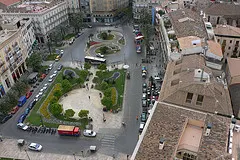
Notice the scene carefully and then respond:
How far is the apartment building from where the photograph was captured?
288 ft

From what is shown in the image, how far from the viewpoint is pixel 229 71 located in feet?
249

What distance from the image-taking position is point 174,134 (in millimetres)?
41375

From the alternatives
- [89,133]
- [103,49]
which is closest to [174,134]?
[89,133]

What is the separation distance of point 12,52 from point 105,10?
71.4 m

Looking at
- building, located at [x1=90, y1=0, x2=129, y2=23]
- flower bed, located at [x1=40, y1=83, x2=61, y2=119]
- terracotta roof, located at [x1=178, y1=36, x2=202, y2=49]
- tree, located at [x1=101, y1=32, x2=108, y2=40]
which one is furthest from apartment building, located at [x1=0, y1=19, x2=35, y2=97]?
terracotta roof, located at [x1=178, y1=36, x2=202, y2=49]

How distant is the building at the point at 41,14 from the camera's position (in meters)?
121

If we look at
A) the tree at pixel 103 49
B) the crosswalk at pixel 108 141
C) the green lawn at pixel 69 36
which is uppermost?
the green lawn at pixel 69 36

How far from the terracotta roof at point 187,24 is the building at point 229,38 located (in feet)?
25.7

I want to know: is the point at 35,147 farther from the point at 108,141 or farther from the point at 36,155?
the point at 108,141

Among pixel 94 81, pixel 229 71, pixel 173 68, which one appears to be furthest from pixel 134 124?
pixel 229 71

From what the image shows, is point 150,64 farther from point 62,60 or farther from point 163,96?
point 163,96

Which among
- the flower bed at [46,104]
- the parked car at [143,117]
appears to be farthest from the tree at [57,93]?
the parked car at [143,117]

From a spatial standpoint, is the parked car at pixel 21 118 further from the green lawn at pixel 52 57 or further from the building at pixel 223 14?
the building at pixel 223 14

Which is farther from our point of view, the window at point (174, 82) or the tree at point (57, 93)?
the tree at point (57, 93)
